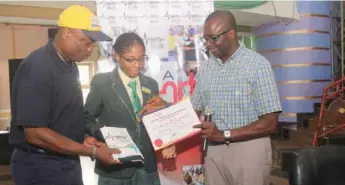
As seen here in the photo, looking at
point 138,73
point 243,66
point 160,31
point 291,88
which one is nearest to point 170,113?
point 138,73

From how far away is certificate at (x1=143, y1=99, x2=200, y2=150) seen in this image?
237cm

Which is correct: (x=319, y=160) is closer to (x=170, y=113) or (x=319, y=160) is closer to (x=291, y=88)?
(x=170, y=113)

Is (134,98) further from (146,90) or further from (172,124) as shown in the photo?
(172,124)

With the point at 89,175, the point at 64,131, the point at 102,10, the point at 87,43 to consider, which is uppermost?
the point at 102,10

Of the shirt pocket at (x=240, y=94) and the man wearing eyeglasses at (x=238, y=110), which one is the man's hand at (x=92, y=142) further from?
the shirt pocket at (x=240, y=94)

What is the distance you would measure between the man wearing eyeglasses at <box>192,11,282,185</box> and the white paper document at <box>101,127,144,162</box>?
439 mm

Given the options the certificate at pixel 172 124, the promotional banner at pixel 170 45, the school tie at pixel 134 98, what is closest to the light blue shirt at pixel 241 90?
the certificate at pixel 172 124

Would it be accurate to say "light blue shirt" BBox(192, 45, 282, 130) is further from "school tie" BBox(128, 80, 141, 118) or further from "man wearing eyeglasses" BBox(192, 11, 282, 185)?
"school tie" BBox(128, 80, 141, 118)

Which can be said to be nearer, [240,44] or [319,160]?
[319,160]

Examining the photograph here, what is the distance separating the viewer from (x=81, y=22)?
6.51 feet

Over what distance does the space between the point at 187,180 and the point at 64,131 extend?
1.32 metres

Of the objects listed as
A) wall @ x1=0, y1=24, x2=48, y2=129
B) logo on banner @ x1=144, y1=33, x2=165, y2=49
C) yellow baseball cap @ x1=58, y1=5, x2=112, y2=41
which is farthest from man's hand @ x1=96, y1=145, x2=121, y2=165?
wall @ x1=0, y1=24, x2=48, y2=129

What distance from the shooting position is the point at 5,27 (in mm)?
7660

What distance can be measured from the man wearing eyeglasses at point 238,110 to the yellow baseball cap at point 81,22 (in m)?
0.73
